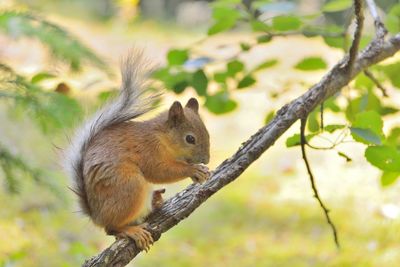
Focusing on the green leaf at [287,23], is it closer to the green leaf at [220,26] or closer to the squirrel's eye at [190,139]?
the green leaf at [220,26]

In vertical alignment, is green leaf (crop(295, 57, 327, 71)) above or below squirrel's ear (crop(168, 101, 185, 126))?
below

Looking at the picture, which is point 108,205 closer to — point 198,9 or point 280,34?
point 280,34

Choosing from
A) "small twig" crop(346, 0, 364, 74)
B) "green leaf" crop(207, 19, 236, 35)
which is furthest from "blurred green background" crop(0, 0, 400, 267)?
"small twig" crop(346, 0, 364, 74)

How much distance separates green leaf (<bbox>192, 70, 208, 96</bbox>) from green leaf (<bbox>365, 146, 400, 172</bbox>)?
0.49 meters

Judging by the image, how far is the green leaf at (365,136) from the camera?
113 centimetres

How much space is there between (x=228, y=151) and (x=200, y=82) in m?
1.03

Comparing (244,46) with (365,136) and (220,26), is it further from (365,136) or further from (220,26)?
(365,136)

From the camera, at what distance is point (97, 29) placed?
5.22 meters

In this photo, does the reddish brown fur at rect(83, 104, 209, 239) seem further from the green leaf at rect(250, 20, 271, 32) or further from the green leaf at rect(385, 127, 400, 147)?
the green leaf at rect(385, 127, 400, 147)

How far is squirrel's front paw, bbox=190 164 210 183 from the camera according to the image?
1.14m

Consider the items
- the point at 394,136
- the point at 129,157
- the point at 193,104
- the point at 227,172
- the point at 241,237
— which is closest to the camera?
the point at 227,172

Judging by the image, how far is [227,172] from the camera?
109cm

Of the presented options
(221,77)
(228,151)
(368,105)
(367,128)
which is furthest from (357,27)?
(228,151)

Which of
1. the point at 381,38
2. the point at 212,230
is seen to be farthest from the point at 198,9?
the point at 381,38
